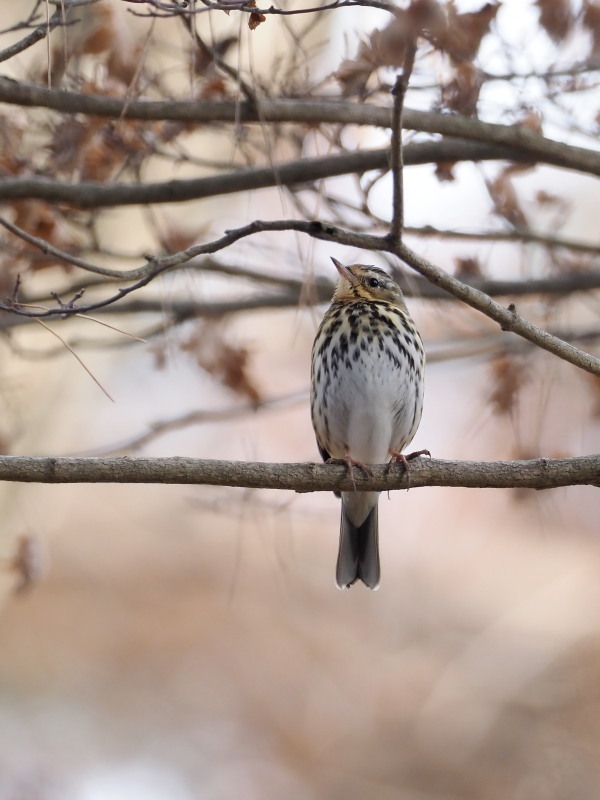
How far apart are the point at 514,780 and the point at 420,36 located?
302 inches

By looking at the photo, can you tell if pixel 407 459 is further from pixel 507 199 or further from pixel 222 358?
pixel 507 199

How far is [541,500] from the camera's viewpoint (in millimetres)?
5922

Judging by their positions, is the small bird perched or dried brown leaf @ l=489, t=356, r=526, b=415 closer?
the small bird perched

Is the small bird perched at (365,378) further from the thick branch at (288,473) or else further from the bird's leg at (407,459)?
the thick branch at (288,473)

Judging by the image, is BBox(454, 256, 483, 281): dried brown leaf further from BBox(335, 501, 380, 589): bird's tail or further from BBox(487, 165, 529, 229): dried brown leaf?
BBox(335, 501, 380, 589): bird's tail

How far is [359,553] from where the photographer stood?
19.2ft

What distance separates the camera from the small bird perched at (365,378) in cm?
532

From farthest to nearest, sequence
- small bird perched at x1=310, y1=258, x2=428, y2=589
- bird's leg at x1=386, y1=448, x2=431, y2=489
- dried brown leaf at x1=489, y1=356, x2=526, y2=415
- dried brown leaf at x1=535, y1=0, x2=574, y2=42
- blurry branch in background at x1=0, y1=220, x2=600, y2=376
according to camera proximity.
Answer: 1. dried brown leaf at x1=489, y1=356, x2=526, y2=415
2. small bird perched at x1=310, y1=258, x2=428, y2=589
3. dried brown leaf at x1=535, y1=0, x2=574, y2=42
4. bird's leg at x1=386, y1=448, x2=431, y2=489
5. blurry branch in background at x1=0, y1=220, x2=600, y2=376

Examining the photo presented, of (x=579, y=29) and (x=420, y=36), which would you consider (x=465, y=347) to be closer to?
(x=579, y=29)

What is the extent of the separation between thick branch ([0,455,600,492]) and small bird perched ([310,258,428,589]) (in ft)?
3.65

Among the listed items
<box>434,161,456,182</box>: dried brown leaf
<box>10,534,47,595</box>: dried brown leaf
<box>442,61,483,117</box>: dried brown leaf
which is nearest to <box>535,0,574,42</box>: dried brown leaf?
<box>442,61,483,117</box>: dried brown leaf

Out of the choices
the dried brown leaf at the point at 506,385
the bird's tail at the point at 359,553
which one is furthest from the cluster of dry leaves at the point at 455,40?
the bird's tail at the point at 359,553

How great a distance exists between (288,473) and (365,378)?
4.96 ft

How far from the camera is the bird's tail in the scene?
579 centimetres
